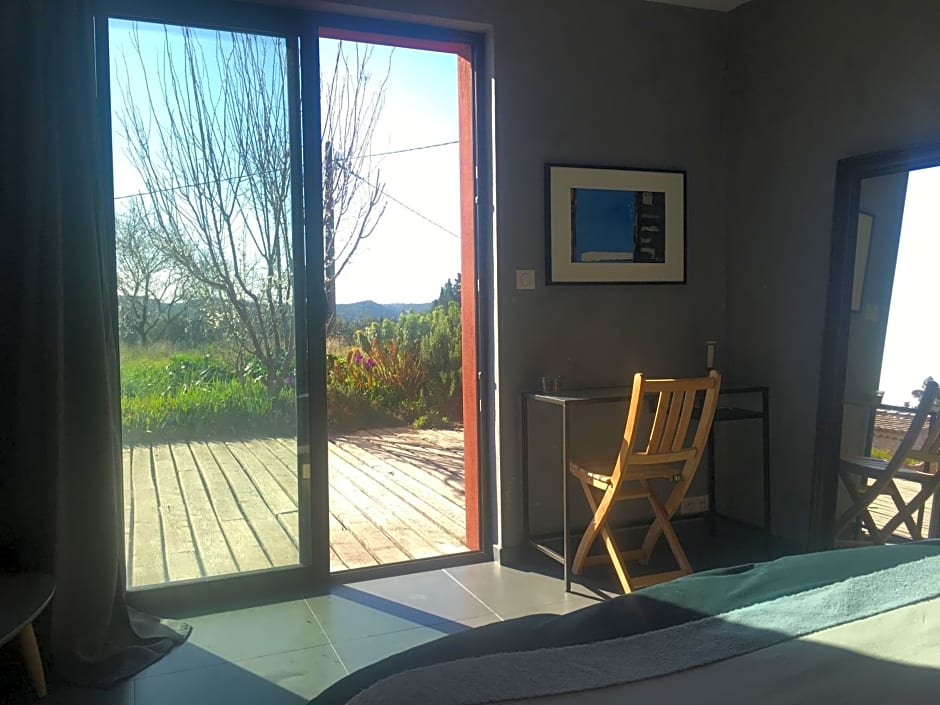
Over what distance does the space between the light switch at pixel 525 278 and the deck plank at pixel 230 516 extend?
1524 millimetres

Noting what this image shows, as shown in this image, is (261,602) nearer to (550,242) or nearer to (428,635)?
(428,635)

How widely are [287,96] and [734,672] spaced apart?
2.88 m

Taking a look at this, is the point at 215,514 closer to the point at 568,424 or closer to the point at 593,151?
the point at 568,424

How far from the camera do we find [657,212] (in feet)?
12.9

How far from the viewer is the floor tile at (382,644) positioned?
8.84 ft

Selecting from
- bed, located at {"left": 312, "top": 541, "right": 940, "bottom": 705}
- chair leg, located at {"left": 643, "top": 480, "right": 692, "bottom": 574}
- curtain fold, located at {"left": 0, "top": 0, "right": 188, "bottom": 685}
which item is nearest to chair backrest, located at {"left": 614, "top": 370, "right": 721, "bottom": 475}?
chair leg, located at {"left": 643, "top": 480, "right": 692, "bottom": 574}

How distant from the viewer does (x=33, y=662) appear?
245 cm

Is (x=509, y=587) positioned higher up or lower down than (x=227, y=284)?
lower down

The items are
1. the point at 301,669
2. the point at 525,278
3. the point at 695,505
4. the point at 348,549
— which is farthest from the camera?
the point at 695,505

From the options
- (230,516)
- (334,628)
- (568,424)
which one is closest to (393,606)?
(334,628)

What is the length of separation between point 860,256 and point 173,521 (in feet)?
9.99

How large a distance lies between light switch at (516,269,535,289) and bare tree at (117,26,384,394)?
3.33 ft

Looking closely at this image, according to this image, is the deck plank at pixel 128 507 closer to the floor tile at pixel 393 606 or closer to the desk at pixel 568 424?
the floor tile at pixel 393 606

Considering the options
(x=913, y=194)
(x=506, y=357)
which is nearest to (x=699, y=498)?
(x=506, y=357)
